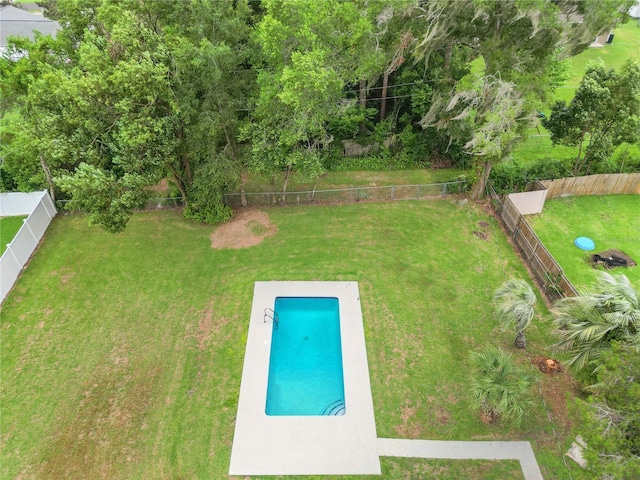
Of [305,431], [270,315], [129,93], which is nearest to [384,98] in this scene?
[129,93]

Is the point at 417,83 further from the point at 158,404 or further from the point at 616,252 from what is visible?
the point at 158,404

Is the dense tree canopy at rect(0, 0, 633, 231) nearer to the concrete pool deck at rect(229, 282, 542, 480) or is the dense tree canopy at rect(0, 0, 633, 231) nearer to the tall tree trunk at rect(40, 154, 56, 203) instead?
the tall tree trunk at rect(40, 154, 56, 203)

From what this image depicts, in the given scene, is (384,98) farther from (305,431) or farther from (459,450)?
(459,450)

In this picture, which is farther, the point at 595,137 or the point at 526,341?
the point at 595,137

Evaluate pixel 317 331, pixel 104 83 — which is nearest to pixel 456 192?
pixel 317 331

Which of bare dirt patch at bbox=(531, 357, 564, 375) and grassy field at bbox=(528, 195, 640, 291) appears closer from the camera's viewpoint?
bare dirt patch at bbox=(531, 357, 564, 375)

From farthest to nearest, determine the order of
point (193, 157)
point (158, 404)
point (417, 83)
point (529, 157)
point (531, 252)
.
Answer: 1. point (529, 157)
2. point (417, 83)
3. point (193, 157)
4. point (531, 252)
5. point (158, 404)

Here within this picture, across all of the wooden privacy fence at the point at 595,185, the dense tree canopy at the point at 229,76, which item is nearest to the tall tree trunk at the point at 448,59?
the dense tree canopy at the point at 229,76

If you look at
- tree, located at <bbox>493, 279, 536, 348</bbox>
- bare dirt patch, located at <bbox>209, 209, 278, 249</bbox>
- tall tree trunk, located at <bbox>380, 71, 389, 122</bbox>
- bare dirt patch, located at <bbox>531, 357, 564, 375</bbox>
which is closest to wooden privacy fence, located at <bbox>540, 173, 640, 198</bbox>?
tall tree trunk, located at <bbox>380, 71, 389, 122</bbox>
